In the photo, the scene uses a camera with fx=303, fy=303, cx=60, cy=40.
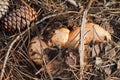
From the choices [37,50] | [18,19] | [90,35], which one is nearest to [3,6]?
[18,19]

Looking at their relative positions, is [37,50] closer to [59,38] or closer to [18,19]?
[59,38]

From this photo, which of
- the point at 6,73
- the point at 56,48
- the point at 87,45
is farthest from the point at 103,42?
the point at 6,73

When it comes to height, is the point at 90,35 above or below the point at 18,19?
below

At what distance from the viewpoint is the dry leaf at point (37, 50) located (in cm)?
195

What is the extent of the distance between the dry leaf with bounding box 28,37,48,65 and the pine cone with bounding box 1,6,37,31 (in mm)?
201

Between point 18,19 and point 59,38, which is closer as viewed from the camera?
point 59,38

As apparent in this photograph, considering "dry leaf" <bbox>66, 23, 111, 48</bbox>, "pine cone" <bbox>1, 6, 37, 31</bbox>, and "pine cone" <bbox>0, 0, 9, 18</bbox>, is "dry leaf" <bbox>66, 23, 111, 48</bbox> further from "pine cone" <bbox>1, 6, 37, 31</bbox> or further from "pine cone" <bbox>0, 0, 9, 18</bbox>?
"pine cone" <bbox>0, 0, 9, 18</bbox>

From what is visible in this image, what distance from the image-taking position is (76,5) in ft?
7.13

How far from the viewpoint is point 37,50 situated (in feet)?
6.44

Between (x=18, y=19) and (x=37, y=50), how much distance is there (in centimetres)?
32

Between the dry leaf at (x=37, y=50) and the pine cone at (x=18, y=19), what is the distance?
201 mm

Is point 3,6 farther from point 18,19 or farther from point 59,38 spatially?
point 59,38

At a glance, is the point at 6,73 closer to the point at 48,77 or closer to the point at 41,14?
the point at 48,77

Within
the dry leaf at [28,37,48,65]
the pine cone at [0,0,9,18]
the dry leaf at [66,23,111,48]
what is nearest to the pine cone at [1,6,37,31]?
the pine cone at [0,0,9,18]
